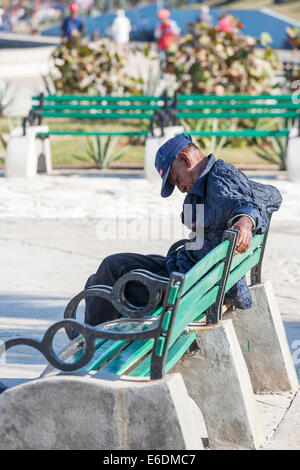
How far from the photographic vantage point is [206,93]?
13.6m

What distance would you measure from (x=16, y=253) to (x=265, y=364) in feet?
10.2

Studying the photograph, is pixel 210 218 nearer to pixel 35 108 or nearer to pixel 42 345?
pixel 42 345

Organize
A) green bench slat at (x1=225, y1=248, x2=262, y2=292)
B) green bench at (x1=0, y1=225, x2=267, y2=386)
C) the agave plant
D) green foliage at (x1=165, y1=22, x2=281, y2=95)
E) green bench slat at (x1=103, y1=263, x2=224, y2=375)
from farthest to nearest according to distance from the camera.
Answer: green foliage at (x1=165, y1=22, x2=281, y2=95)
the agave plant
green bench slat at (x1=225, y1=248, x2=262, y2=292)
green bench slat at (x1=103, y1=263, x2=224, y2=375)
green bench at (x1=0, y1=225, x2=267, y2=386)

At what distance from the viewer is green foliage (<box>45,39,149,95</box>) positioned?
48.0ft

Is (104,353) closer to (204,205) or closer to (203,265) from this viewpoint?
(203,265)

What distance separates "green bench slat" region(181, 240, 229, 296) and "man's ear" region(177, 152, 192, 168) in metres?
0.47

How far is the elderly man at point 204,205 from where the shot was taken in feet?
12.1

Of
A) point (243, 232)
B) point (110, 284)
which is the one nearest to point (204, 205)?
point (243, 232)

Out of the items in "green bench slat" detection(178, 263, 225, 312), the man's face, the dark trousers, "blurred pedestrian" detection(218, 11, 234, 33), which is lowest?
"blurred pedestrian" detection(218, 11, 234, 33)

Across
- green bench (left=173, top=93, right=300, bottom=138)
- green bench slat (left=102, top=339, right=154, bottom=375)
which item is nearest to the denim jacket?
green bench slat (left=102, top=339, right=154, bottom=375)

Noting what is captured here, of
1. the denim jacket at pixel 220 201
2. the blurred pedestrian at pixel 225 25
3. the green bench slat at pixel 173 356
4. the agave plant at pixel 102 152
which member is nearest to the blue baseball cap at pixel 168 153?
the denim jacket at pixel 220 201

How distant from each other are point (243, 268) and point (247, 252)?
0.26 ft

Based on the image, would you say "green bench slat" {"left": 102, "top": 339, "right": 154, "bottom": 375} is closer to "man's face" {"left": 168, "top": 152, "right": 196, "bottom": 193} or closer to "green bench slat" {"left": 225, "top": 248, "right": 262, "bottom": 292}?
"green bench slat" {"left": 225, "top": 248, "right": 262, "bottom": 292}

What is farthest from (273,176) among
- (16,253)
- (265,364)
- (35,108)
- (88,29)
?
(88,29)
